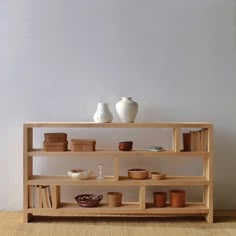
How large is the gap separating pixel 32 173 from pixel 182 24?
1.86m

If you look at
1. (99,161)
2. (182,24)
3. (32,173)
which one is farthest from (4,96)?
(182,24)

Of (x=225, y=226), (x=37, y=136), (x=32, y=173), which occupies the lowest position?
(x=225, y=226)

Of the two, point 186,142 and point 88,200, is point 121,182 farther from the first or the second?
point 186,142

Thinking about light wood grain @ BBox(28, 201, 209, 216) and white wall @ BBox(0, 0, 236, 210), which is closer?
light wood grain @ BBox(28, 201, 209, 216)

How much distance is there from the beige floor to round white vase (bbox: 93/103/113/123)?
83 centimetres

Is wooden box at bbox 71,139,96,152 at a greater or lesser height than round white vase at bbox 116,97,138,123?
lesser

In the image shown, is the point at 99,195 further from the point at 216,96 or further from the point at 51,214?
the point at 216,96

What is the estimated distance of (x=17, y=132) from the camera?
4.25m

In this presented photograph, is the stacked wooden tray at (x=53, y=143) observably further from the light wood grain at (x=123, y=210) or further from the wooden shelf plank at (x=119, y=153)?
the light wood grain at (x=123, y=210)

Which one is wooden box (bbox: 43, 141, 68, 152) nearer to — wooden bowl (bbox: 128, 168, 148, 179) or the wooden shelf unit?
the wooden shelf unit

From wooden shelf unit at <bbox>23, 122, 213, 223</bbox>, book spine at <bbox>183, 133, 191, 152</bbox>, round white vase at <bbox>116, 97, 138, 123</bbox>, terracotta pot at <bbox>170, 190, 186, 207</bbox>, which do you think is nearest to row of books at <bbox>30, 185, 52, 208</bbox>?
wooden shelf unit at <bbox>23, 122, 213, 223</bbox>

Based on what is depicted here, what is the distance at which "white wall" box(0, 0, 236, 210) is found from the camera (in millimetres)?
4230

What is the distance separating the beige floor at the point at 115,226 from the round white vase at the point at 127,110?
0.84 m

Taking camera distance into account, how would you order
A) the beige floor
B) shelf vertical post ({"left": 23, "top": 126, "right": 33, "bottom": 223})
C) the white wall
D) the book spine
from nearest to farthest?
1. the beige floor
2. shelf vertical post ({"left": 23, "top": 126, "right": 33, "bottom": 223})
3. the book spine
4. the white wall
